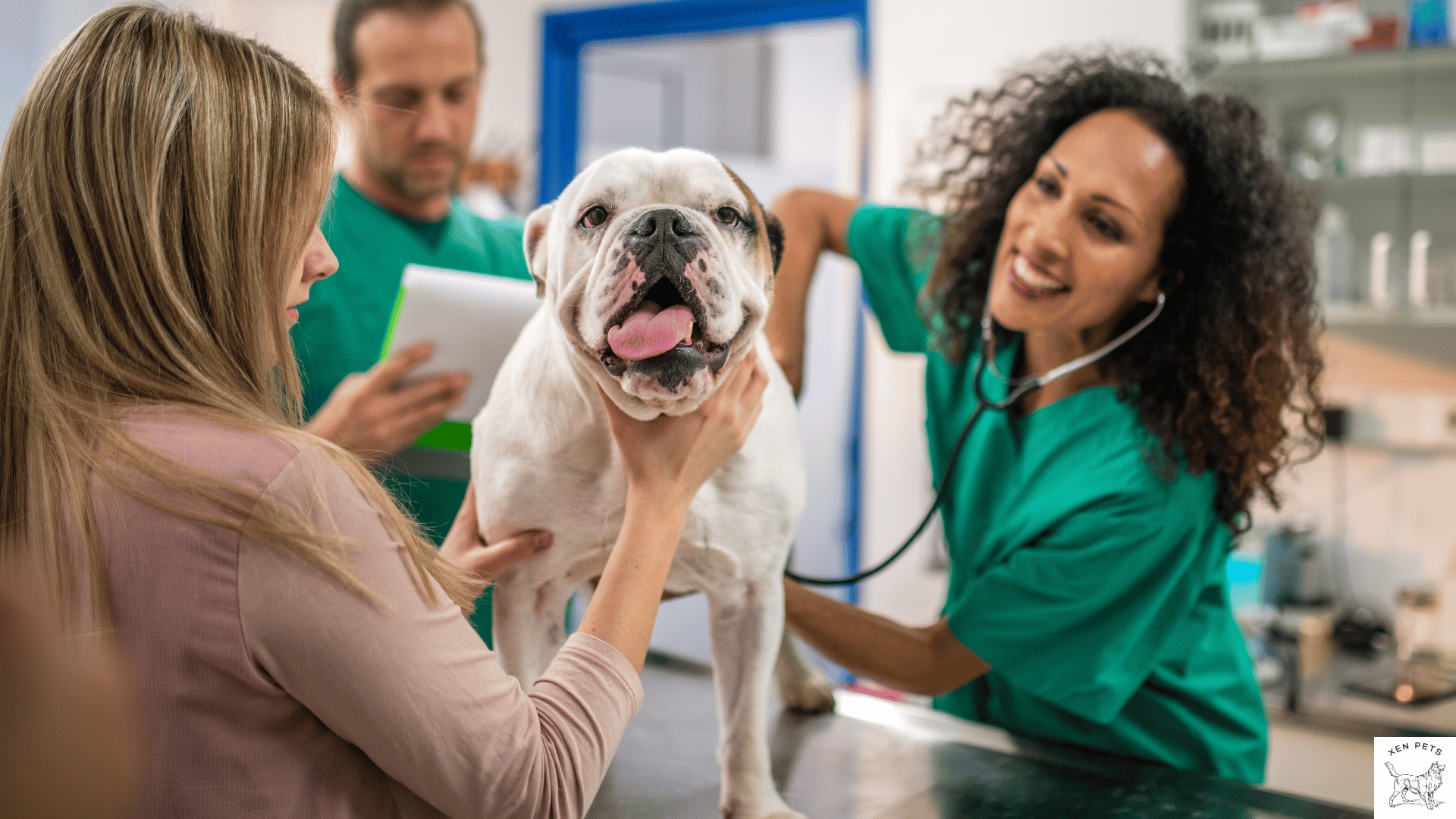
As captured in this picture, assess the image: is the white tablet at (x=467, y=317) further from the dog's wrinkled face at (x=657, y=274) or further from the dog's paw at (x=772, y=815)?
the dog's paw at (x=772, y=815)

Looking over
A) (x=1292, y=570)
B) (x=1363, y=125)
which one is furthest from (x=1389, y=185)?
(x=1292, y=570)

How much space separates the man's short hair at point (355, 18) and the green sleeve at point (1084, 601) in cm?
111

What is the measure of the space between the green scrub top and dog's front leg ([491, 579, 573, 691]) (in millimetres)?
467

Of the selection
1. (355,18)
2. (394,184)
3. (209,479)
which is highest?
(355,18)

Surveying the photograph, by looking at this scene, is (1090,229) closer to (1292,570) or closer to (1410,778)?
(1410,778)

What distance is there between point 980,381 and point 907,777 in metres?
0.53

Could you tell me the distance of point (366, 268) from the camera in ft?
5.22

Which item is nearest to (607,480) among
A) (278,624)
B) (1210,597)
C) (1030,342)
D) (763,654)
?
(763,654)

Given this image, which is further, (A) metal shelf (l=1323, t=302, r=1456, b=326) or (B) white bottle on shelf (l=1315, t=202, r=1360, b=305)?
(B) white bottle on shelf (l=1315, t=202, r=1360, b=305)

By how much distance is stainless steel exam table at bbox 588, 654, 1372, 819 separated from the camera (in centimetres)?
97

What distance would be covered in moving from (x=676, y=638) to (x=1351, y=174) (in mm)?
2179

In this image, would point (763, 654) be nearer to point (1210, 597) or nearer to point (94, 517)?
point (94, 517)

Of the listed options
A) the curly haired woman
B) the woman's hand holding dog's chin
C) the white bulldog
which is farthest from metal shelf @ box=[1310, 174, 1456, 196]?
the woman's hand holding dog's chin

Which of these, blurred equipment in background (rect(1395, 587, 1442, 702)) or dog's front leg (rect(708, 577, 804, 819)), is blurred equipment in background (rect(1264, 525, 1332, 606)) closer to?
blurred equipment in background (rect(1395, 587, 1442, 702))
